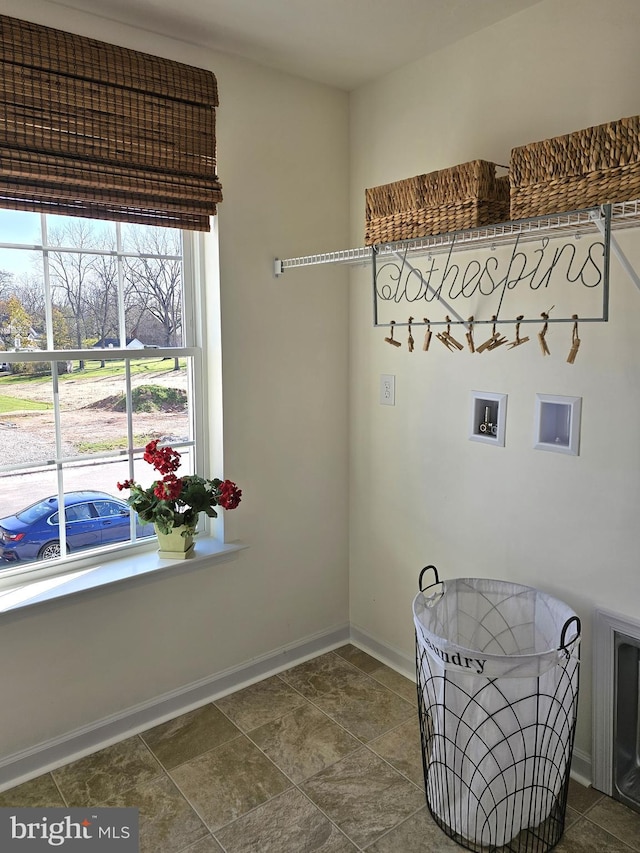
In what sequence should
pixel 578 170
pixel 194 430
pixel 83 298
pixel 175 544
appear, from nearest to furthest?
pixel 578 170
pixel 83 298
pixel 175 544
pixel 194 430

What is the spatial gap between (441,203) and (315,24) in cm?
73

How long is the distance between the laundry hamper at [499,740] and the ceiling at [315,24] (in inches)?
71.1

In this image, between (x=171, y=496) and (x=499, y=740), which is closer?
(x=499, y=740)

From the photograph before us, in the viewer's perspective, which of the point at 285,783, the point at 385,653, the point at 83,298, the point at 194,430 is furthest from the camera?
the point at 385,653

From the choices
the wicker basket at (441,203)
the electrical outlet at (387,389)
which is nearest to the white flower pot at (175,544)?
the electrical outlet at (387,389)

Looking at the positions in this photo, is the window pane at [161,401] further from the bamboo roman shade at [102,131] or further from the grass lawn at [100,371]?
the bamboo roman shade at [102,131]

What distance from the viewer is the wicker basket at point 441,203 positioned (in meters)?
1.78

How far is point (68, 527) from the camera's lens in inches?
84.8

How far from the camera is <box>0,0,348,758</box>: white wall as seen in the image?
206 cm

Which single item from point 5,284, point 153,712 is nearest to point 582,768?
point 153,712

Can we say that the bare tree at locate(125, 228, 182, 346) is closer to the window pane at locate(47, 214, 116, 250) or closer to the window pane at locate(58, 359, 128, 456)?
the window pane at locate(47, 214, 116, 250)

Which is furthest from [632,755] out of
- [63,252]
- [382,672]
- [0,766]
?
[63,252]

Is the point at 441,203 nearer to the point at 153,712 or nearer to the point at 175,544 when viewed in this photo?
the point at 175,544

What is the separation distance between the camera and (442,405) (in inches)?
91.7
